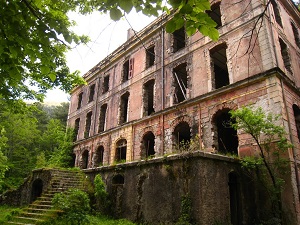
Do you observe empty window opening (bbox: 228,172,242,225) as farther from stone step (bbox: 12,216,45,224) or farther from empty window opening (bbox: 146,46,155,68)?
empty window opening (bbox: 146,46,155,68)

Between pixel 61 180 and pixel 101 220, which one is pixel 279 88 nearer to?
pixel 101 220

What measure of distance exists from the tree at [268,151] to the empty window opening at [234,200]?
66 cm

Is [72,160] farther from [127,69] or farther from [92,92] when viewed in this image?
[127,69]

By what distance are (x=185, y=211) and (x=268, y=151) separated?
13.2ft

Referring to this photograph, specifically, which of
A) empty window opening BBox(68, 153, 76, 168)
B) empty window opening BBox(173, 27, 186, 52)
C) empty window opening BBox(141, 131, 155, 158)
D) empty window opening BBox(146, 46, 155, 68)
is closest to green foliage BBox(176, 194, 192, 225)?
empty window opening BBox(141, 131, 155, 158)

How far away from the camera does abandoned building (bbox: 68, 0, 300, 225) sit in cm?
778

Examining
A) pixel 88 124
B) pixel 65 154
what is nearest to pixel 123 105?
pixel 88 124

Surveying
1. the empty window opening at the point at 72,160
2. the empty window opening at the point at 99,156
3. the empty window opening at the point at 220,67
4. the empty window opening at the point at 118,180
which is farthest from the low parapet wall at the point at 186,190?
the empty window opening at the point at 72,160

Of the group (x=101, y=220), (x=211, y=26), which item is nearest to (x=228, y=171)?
(x=101, y=220)

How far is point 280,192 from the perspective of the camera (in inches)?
319

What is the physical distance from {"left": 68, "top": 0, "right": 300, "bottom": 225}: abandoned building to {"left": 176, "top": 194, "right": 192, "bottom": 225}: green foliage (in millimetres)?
163

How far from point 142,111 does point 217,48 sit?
6.32 metres

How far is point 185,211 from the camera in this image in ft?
22.9

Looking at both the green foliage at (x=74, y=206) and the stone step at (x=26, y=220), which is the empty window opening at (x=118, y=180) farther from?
the stone step at (x=26, y=220)
